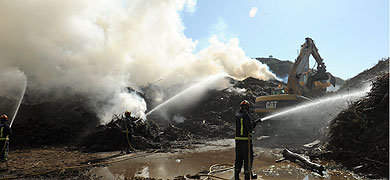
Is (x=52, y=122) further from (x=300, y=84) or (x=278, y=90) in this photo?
(x=300, y=84)

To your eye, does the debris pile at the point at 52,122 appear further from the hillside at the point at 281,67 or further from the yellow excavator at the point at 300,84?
the hillside at the point at 281,67

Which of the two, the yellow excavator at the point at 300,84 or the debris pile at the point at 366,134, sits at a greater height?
the yellow excavator at the point at 300,84

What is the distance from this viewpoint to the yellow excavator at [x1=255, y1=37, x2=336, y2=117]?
39.5ft

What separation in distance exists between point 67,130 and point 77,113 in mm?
1808

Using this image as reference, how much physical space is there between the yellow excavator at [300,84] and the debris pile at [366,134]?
4237mm

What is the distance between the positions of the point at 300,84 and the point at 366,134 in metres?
8.08

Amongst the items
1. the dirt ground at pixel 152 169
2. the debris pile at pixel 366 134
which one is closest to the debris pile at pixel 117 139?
the dirt ground at pixel 152 169

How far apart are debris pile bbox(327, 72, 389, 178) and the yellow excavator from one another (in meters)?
4.24

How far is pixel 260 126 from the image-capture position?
1401cm

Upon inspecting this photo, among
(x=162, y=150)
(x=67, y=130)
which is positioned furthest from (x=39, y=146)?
(x=162, y=150)

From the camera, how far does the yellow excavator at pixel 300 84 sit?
12039 millimetres

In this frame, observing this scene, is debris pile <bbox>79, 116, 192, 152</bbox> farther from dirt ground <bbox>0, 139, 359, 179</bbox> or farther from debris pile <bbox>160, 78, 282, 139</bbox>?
debris pile <bbox>160, 78, 282, 139</bbox>

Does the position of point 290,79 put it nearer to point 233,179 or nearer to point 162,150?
point 162,150

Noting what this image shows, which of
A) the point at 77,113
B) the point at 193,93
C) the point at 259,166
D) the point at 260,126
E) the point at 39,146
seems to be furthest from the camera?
the point at 193,93
